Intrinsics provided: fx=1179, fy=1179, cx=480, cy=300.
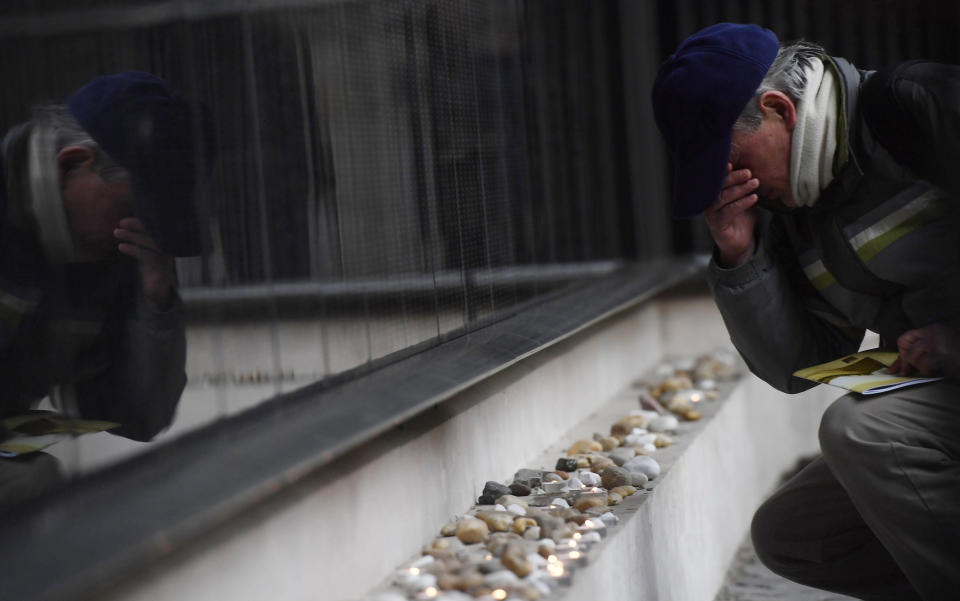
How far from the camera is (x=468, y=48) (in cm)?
346

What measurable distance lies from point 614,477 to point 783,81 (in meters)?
1.07

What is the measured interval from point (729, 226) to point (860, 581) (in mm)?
951

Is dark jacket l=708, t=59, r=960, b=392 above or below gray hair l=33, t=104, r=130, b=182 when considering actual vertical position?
below

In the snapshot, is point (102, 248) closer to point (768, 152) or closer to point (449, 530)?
point (449, 530)

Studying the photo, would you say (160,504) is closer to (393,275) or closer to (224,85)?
(224,85)

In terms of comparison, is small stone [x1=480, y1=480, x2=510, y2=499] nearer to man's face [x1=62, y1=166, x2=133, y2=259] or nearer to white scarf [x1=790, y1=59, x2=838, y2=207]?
white scarf [x1=790, y1=59, x2=838, y2=207]

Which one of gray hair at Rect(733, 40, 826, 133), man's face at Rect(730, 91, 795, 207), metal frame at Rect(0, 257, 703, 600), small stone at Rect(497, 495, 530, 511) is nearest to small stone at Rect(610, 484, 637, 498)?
small stone at Rect(497, 495, 530, 511)

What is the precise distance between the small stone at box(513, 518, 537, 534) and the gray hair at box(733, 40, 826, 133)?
0.99 m

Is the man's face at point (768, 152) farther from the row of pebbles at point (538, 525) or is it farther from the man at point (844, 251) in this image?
the row of pebbles at point (538, 525)

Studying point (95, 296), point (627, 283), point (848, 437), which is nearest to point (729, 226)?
point (848, 437)

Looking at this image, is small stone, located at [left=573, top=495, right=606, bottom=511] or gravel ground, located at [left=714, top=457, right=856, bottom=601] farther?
gravel ground, located at [left=714, top=457, right=856, bottom=601]

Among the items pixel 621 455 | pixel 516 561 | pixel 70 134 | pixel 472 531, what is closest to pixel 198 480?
pixel 70 134

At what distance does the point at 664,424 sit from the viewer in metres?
3.82

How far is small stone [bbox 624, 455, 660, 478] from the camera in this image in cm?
310
